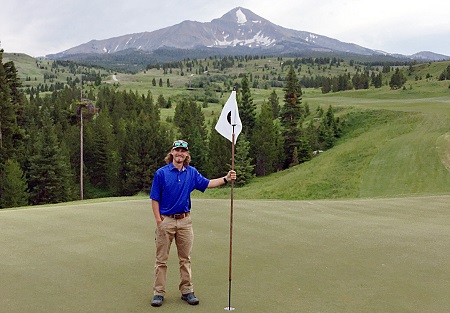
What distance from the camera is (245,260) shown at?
980cm

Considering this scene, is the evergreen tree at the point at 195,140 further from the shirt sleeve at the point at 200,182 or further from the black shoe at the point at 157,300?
the black shoe at the point at 157,300

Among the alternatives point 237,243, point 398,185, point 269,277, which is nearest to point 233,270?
point 269,277

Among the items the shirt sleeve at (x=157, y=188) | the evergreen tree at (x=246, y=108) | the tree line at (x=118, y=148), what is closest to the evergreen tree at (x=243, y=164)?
the tree line at (x=118, y=148)

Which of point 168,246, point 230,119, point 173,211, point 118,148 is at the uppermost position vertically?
point 230,119

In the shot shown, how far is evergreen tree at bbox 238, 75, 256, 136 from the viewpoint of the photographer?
6638 cm

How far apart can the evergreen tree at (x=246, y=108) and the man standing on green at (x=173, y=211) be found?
193 ft

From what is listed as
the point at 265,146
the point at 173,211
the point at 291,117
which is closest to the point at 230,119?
the point at 173,211

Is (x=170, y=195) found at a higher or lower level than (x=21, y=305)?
higher

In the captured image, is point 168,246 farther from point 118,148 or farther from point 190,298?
point 118,148

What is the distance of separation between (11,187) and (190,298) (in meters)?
42.1

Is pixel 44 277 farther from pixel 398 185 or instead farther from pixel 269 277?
pixel 398 185

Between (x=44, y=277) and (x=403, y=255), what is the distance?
296 inches

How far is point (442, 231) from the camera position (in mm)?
12500

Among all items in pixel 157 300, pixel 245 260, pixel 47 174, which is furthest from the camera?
pixel 47 174
